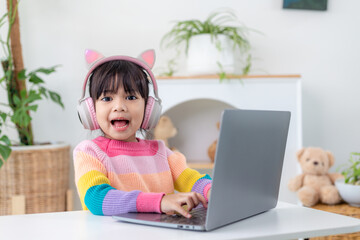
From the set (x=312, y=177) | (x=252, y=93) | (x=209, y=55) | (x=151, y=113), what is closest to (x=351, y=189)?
(x=312, y=177)

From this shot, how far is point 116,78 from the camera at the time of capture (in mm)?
1151

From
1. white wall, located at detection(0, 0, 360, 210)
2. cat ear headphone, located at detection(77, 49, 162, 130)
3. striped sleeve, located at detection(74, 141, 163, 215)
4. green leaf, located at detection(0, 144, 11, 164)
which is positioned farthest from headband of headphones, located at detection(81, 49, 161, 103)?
white wall, located at detection(0, 0, 360, 210)

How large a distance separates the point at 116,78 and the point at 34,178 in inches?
50.7

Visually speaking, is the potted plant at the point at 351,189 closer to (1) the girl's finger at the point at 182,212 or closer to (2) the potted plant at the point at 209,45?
(2) the potted plant at the point at 209,45

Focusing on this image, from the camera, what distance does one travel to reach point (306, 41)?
2658 mm

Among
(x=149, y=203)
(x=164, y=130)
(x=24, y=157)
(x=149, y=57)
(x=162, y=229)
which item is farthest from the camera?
(x=164, y=130)

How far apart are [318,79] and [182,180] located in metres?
1.72

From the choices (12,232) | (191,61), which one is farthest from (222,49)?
(12,232)

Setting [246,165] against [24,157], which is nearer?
[246,165]

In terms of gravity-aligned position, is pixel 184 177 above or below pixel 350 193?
above

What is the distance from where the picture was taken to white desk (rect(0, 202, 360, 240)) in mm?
730

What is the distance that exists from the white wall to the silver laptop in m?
1.76

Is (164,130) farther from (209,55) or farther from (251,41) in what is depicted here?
(251,41)

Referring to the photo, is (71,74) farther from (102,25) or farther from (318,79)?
(318,79)
